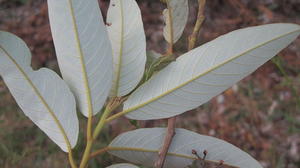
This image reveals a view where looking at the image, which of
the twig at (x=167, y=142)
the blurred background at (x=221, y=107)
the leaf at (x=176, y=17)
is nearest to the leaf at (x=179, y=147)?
the twig at (x=167, y=142)

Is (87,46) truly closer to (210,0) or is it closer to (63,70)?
(63,70)

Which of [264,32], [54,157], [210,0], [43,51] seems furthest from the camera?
[210,0]

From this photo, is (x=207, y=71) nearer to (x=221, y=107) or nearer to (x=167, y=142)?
(x=167, y=142)

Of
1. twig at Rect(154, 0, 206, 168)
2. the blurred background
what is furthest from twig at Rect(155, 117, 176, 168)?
the blurred background

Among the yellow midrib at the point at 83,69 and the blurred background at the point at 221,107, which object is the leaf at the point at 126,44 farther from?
the blurred background at the point at 221,107

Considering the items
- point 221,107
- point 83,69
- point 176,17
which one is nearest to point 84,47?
point 83,69

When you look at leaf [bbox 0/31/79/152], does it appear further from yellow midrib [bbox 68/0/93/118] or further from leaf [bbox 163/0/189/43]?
leaf [bbox 163/0/189/43]

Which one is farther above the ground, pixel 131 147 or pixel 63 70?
pixel 63 70

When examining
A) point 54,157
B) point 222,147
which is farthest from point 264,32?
point 54,157
